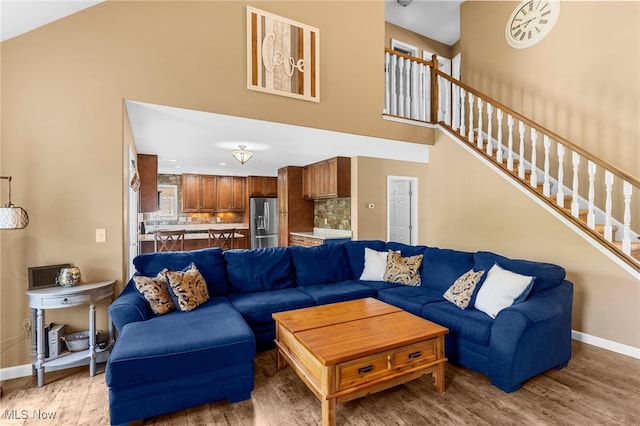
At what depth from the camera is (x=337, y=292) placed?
3260 millimetres

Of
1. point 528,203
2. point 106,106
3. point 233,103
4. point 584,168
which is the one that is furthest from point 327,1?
point 584,168

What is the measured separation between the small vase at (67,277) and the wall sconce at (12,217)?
45 centimetres

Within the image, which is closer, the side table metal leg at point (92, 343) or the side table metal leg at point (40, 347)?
the side table metal leg at point (40, 347)

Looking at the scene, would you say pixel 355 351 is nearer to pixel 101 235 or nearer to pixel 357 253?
pixel 357 253

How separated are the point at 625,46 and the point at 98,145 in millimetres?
5790

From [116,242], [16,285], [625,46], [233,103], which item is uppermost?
[625,46]

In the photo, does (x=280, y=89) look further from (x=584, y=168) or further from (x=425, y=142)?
(x=584, y=168)

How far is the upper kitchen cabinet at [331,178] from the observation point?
19.9ft

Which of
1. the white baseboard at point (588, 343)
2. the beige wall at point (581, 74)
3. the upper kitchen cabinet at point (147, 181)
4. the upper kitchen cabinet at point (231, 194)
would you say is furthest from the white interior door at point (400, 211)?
the upper kitchen cabinet at point (147, 181)

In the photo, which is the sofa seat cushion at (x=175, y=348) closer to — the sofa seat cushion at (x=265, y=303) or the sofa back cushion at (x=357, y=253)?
the sofa seat cushion at (x=265, y=303)

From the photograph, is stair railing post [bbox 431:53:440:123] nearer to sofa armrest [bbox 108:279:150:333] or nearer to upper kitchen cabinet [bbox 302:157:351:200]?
upper kitchen cabinet [bbox 302:157:351:200]

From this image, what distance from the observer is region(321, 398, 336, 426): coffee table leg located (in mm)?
1771

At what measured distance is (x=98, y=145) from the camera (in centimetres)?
271

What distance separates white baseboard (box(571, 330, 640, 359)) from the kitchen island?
6.58 metres
